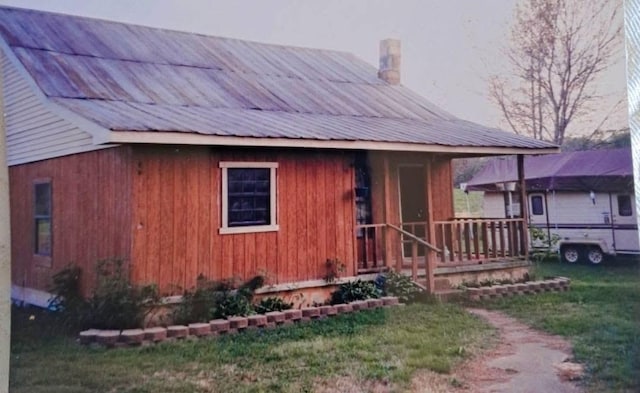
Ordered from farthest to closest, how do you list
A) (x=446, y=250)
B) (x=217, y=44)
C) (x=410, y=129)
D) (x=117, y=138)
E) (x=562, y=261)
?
(x=446, y=250)
(x=410, y=129)
(x=562, y=261)
(x=217, y=44)
(x=117, y=138)

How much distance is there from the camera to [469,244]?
16.5ft

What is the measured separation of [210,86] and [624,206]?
296 centimetres

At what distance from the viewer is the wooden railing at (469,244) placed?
454 centimetres

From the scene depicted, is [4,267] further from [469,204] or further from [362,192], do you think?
[362,192]

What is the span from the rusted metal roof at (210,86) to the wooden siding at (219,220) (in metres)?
0.35

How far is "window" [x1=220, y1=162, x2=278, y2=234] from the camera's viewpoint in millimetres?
4184

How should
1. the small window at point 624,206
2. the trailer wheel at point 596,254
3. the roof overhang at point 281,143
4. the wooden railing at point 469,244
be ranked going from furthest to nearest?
the wooden railing at point 469,244
the roof overhang at point 281,143
the trailer wheel at point 596,254
the small window at point 624,206

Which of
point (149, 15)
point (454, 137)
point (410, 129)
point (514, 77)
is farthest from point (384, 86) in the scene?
point (149, 15)

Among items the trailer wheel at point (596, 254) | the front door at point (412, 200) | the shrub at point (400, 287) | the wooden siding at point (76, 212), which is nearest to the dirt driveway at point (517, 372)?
the trailer wheel at point (596, 254)

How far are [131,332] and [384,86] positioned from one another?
3138 millimetres

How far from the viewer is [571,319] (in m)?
2.75

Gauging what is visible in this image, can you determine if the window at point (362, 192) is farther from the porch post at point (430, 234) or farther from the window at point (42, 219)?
the window at point (42, 219)

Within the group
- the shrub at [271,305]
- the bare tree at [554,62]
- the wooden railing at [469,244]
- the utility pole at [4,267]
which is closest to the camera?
the utility pole at [4,267]

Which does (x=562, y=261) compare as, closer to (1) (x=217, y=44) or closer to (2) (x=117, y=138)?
(1) (x=217, y=44)
